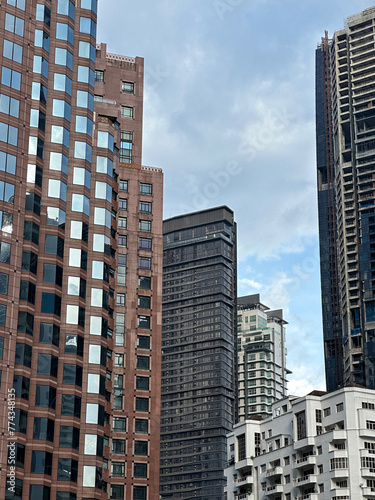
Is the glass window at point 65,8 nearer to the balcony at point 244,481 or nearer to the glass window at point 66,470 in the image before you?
the glass window at point 66,470

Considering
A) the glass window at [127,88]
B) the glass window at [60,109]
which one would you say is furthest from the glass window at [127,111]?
the glass window at [60,109]

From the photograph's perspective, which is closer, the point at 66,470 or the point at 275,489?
the point at 66,470

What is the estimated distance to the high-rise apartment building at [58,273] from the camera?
8962 cm

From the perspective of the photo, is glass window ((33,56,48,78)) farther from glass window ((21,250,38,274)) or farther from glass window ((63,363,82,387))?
glass window ((63,363,82,387))

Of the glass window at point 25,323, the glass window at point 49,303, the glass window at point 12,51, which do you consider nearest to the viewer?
the glass window at point 25,323

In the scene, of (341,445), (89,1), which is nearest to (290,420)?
(341,445)

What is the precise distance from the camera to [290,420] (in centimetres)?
12575

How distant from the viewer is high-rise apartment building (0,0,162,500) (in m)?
89.6

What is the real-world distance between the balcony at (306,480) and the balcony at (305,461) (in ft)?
5.40

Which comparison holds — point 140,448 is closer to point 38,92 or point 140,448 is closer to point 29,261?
point 29,261

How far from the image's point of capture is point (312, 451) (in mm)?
118438

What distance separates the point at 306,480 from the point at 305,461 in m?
2.56

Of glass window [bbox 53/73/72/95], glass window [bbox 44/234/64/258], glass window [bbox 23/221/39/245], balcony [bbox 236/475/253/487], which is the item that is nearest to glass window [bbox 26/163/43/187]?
glass window [bbox 23/221/39/245]

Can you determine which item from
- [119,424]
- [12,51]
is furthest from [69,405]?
[12,51]
